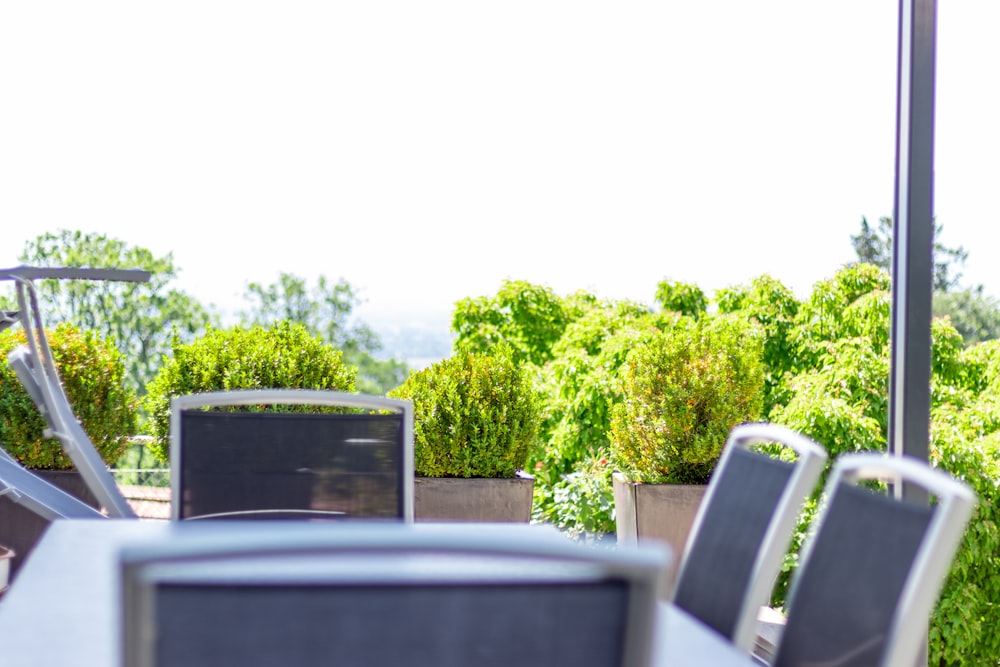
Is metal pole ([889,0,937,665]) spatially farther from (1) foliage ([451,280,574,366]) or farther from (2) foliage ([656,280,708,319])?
(2) foliage ([656,280,708,319])

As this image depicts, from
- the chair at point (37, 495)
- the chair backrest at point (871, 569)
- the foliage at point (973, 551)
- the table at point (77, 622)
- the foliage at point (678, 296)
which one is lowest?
the foliage at point (973, 551)

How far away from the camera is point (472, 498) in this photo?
373 centimetres

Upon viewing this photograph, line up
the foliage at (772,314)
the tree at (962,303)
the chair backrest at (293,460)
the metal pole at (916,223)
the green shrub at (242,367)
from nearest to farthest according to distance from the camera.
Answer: the chair backrest at (293,460)
the metal pole at (916,223)
the green shrub at (242,367)
the tree at (962,303)
the foliage at (772,314)

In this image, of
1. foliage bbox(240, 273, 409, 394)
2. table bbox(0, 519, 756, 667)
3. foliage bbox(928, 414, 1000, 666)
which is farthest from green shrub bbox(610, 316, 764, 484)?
foliage bbox(240, 273, 409, 394)

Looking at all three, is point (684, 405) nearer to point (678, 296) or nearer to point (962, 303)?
point (962, 303)

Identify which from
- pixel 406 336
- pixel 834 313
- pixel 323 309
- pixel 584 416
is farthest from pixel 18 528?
pixel 323 309

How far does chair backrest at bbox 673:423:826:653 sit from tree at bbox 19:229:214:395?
15757mm

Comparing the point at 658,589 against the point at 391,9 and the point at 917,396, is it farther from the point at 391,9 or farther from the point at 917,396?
the point at 391,9

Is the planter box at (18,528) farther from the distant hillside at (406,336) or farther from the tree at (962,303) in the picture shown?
the distant hillside at (406,336)

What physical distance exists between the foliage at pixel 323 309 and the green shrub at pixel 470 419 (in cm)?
1667

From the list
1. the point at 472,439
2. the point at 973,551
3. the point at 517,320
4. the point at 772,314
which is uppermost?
the point at 772,314

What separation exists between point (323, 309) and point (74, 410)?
17.1m

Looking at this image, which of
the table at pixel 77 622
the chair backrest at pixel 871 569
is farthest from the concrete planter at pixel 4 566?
the chair backrest at pixel 871 569

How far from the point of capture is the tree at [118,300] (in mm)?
16766
